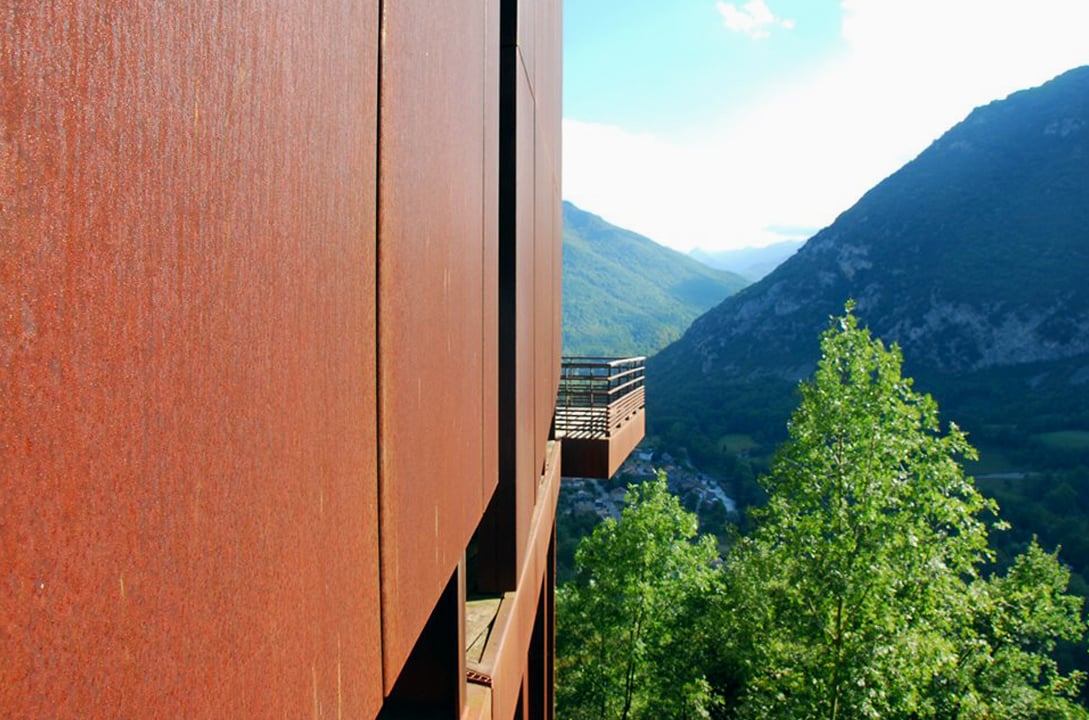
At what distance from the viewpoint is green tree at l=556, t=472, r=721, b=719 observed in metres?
21.1

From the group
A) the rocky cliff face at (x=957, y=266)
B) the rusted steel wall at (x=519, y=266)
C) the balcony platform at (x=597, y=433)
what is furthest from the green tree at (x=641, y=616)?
the rocky cliff face at (x=957, y=266)

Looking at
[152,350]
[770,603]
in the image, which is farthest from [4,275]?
[770,603]

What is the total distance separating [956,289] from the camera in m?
97.3

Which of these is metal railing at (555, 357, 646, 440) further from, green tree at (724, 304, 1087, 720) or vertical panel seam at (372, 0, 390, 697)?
vertical panel seam at (372, 0, 390, 697)

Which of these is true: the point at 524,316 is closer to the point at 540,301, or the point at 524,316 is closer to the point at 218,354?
the point at 540,301

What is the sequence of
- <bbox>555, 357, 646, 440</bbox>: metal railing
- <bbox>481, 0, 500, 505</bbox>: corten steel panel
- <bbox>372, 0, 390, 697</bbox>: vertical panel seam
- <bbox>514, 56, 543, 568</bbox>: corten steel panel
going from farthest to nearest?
<bbox>555, 357, 646, 440</bbox>: metal railing
<bbox>514, 56, 543, 568</bbox>: corten steel panel
<bbox>481, 0, 500, 505</bbox>: corten steel panel
<bbox>372, 0, 390, 697</bbox>: vertical panel seam

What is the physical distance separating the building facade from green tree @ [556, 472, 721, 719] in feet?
66.1

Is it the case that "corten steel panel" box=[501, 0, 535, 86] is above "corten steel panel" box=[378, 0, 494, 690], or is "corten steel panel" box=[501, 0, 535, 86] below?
above

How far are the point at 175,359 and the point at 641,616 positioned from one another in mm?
22529

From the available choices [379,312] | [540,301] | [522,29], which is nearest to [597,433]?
[540,301]

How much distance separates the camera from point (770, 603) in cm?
1462

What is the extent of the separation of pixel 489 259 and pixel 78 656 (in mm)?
3058

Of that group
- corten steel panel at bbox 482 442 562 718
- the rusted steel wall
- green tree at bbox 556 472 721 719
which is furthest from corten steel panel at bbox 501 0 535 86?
green tree at bbox 556 472 721 719

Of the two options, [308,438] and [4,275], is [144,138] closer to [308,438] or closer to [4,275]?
[4,275]
